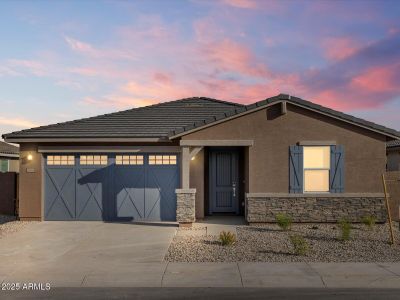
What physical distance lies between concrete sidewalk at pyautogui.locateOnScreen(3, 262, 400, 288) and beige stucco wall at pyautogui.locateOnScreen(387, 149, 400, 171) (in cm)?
1759

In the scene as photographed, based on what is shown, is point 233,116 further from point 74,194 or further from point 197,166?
point 74,194

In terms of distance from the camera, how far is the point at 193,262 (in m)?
9.52

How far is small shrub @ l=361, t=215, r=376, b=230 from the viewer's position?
1377cm

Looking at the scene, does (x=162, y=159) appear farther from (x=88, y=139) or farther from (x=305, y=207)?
(x=305, y=207)

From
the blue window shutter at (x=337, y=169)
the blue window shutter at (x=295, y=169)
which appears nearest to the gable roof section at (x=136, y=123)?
the blue window shutter at (x=295, y=169)

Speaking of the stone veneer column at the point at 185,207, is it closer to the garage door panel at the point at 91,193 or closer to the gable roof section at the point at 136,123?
the gable roof section at the point at 136,123

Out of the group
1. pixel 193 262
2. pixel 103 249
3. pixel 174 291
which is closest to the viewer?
pixel 174 291

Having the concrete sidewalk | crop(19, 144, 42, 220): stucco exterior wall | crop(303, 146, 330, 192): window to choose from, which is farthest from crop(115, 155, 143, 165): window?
the concrete sidewalk

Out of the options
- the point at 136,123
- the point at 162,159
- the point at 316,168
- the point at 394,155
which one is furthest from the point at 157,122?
the point at 394,155

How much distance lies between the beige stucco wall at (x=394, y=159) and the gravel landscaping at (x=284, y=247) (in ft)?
41.3

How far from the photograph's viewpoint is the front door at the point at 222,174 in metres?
17.0

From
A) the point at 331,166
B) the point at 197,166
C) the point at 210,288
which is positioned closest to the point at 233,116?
the point at 197,166

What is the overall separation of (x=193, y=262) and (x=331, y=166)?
7151 millimetres

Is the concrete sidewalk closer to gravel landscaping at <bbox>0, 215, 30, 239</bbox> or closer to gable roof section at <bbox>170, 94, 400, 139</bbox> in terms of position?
gravel landscaping at <bbox>0, 215, 30, 239</bbox>
